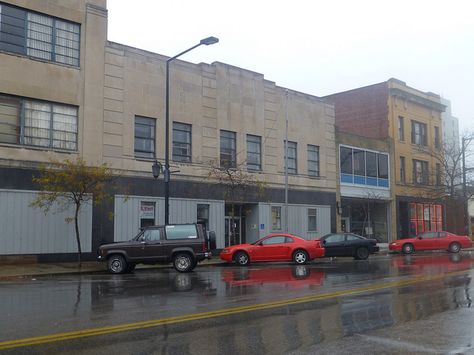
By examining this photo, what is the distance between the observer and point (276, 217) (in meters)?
30.7

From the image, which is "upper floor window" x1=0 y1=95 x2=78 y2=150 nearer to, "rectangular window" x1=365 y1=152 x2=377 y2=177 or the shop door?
the shop door

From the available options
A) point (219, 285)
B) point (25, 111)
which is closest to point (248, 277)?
point (219, 285)

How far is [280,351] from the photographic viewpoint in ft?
20.8

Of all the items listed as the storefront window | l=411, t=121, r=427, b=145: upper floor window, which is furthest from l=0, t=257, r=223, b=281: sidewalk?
l=411, t=121, r=427, b=145: upper floor window

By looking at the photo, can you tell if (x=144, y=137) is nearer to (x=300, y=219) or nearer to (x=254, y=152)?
(x=254, y=152)

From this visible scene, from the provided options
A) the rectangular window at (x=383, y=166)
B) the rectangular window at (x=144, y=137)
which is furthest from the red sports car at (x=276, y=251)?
the rectangular window at (x=383, y=166)

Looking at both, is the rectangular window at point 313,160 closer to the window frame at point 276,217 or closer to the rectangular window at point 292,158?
the rectangular window at point 292,158

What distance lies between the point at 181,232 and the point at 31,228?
22.0 ft

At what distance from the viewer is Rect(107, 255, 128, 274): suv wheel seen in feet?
59.8

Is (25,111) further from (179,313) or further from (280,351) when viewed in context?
(280,351)

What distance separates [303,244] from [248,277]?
252 inches

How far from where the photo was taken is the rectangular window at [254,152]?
29737mm

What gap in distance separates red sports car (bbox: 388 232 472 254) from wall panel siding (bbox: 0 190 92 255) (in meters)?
18.7

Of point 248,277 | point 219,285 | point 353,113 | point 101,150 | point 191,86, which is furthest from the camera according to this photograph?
point 353,113
